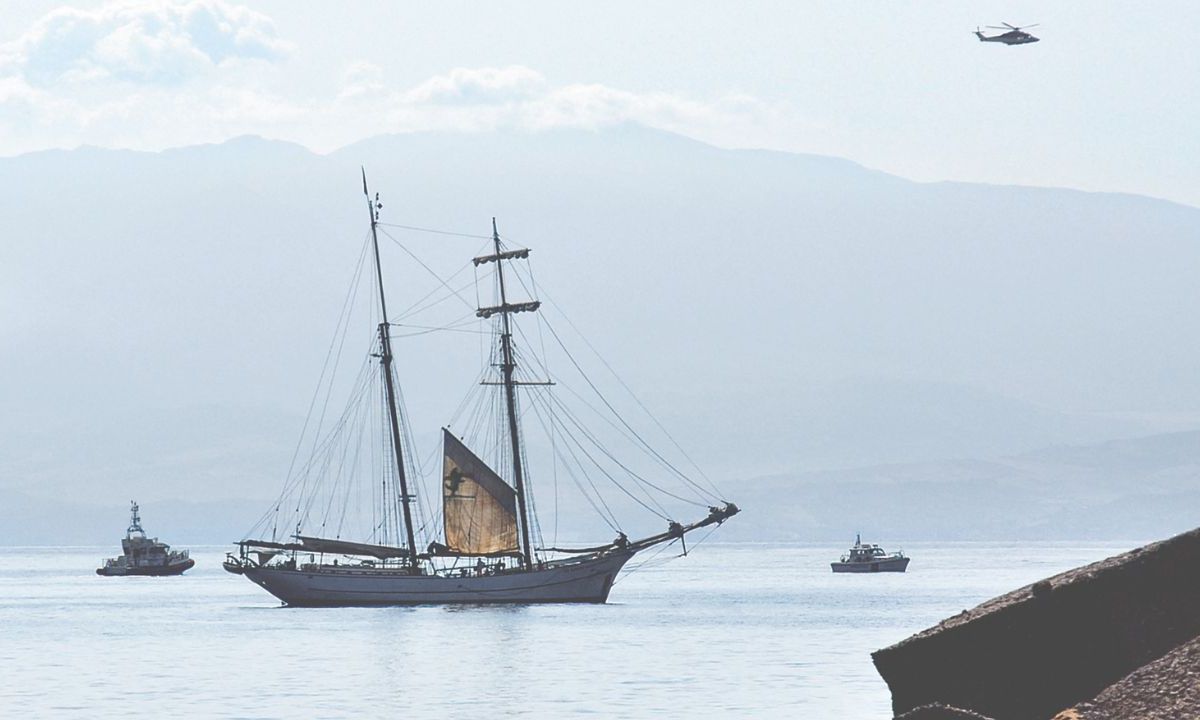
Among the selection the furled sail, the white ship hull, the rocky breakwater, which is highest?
the furled sail

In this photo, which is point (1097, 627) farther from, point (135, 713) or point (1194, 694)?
point (135, 713)

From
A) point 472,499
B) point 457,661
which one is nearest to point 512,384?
point 472,499

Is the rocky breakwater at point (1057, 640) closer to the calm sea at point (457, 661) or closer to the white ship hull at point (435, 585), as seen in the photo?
the calm sea at point (457, 661)

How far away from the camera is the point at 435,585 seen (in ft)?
422

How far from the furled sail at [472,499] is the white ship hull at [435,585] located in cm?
324

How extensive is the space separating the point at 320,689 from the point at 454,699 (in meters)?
5.34

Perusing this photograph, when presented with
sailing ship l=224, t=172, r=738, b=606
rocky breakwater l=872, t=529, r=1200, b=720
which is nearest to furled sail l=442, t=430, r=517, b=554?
sailing ship l=224, t=172, r=738, b=606

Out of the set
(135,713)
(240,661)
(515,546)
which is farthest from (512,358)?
(135,713)

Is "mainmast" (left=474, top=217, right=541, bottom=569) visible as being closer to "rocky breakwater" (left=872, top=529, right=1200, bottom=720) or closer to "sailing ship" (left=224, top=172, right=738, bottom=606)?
"sailing ship" (left=224, top=172, right=738, bottom=606)

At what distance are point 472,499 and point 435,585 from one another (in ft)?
21.0

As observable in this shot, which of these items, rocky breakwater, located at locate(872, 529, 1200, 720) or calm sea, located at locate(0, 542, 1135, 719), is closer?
rocky breakwater, located at locate(872, 529, 1200, 720)

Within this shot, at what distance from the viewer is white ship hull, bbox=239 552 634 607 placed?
12838 cm

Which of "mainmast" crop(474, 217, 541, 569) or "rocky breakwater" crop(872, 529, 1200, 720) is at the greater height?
"mainmast" crop(474, 217, 541, 569)

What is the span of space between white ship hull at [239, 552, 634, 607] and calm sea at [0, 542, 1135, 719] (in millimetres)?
1121
